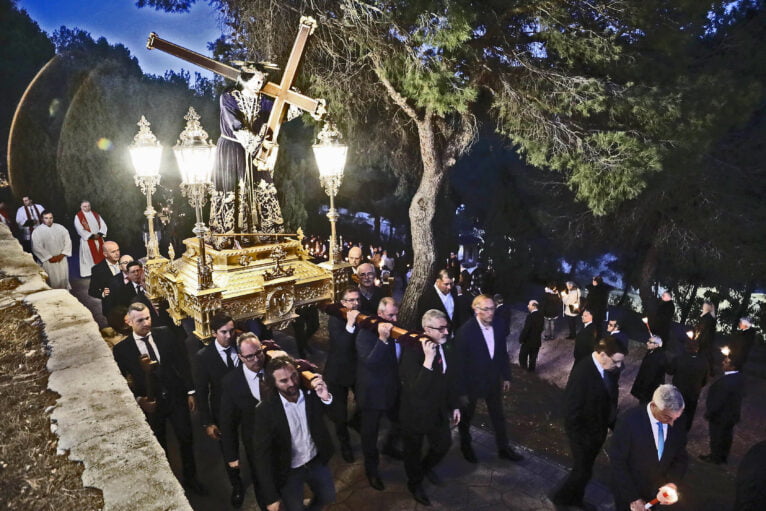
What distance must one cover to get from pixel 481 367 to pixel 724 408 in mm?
3174

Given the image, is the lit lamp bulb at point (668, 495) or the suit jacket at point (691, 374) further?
the suit jacket at point (691, 374)

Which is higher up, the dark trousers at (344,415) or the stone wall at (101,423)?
the stone wall at (101,423)

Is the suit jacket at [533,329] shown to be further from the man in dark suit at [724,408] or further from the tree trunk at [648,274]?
the tree trunk at [648,274]

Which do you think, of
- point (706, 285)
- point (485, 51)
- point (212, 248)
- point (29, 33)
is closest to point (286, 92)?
point (212, 248)

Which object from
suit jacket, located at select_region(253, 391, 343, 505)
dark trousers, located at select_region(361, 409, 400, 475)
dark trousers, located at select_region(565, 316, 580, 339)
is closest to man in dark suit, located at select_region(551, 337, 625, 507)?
dark trousers, located at select_region(361, 409, 400, 475)

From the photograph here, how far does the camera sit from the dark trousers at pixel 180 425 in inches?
171

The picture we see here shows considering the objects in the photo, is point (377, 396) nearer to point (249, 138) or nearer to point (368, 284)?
point (368, 284)

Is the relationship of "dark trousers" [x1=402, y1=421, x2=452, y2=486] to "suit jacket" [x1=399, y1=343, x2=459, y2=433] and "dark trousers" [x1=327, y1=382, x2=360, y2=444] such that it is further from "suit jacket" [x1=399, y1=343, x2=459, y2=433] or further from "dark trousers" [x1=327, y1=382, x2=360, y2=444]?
"dark trousers" [x1=327, y1=382, x2=360, y2=444]

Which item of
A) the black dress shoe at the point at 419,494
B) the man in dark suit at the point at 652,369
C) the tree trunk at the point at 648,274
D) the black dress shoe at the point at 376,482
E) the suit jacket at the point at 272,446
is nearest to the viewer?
the suit jacket at the point at 272,446

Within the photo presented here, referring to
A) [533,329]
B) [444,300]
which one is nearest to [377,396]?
[444,300]

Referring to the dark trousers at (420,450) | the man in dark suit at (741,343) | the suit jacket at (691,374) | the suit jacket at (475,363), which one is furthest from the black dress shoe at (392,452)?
the man in dark suit at (741,343)

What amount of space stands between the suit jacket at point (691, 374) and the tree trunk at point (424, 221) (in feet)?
16.1

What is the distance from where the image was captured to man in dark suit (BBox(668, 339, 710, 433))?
614 cm

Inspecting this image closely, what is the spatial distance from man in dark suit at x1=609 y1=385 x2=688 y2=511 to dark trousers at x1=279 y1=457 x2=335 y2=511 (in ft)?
7.30
